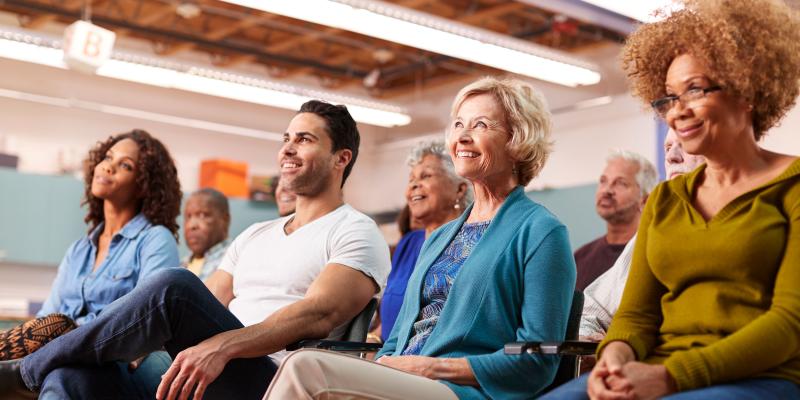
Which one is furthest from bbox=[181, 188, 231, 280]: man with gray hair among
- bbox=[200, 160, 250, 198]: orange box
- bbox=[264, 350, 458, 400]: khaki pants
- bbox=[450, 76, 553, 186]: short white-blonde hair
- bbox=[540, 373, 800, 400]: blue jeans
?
bbox=[200, 160, 250, 198]: orange box

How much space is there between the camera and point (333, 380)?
5.87ft

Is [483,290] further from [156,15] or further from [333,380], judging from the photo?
[156,15]

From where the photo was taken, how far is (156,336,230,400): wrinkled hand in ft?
7.06

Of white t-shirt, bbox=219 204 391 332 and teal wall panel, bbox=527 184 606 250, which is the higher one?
teal wall panel, bbox=527 184 606 250

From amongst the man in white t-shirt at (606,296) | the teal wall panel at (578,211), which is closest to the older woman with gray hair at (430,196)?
the man in white t-shirt at (606,296)

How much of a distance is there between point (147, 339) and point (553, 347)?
3.27 ft

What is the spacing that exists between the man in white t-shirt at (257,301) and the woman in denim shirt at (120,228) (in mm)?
386

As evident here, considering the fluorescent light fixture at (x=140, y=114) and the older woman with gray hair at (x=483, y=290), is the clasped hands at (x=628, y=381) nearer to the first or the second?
the older woman with gray hair at (x=483, y=290)

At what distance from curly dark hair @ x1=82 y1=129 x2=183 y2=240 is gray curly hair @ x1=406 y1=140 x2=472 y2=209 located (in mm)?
986

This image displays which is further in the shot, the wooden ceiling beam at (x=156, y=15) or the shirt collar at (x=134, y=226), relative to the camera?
the wooden ceiling beam at (x=156, y=15)

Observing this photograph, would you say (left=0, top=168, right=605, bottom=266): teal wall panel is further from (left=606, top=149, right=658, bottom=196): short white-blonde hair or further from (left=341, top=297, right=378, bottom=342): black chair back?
(left=341, top=297, right=378, bottom=342): black chair back

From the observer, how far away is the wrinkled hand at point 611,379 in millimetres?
1531

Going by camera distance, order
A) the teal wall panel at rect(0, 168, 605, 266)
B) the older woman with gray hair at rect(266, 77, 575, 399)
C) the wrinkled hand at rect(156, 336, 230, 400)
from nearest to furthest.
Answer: the older woman with gray hair at rect(266, 77, 575, 399) < the wrinkled hand at rect(156, 336, 230, 400) < the teal wall panel at rect(0, 168, 605, 266)

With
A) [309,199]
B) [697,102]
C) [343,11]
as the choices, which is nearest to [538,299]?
[697,102]
